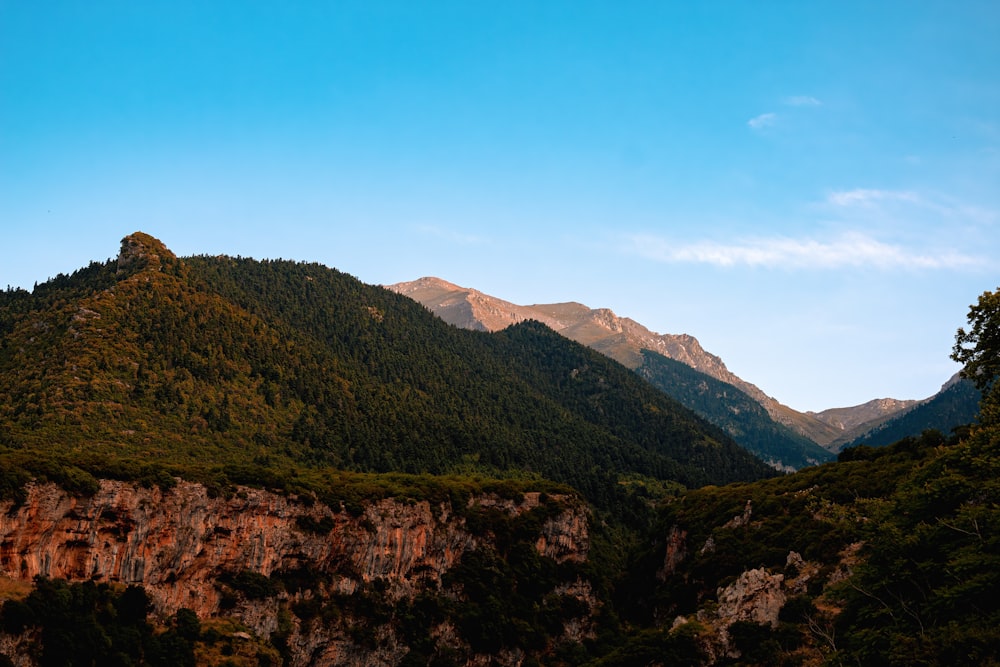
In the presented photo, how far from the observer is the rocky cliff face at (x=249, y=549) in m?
92.6

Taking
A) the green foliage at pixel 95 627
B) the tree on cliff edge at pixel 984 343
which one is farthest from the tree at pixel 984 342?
the green foliage at pixel 95 627

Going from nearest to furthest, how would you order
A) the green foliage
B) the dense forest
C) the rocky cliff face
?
the dense forest
the green foliage
the rocky cliff face

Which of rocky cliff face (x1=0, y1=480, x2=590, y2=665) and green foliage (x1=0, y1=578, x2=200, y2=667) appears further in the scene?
rocky cliff face (x1=0, y1=480, x2=590, y2=665)

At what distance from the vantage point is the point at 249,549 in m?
113

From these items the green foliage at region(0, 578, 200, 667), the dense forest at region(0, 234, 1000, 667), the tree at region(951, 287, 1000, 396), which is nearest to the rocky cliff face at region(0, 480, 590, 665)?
the dense forest at region(0, 234, 1000, 667)

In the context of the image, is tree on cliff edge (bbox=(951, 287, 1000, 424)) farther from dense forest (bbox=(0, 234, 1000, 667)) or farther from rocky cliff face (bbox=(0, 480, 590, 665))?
rocky cliff face (bbox=(0, 480, 590, 665))

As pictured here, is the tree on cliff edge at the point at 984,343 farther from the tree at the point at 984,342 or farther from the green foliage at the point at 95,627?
the green foliage at the point at 95,627

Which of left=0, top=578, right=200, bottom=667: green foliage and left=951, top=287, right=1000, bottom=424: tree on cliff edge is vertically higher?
left=951, top=287, right=1000, bottom=424: tree on cliff edge

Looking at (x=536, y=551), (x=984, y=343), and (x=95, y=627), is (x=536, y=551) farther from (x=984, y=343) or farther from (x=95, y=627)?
(x=984, y=343)

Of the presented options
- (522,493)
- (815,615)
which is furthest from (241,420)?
(815,615)

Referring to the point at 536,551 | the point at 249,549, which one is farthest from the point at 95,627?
the point at 536,551

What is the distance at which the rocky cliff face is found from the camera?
3644 inches

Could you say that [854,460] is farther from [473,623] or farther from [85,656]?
[85,656]

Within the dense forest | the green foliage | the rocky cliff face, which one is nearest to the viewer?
the dense forest
